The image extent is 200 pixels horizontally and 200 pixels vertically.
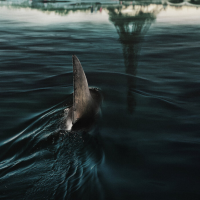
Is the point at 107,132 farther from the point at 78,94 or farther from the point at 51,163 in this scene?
the point at 51,163

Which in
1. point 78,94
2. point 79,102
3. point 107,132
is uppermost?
point 78,94

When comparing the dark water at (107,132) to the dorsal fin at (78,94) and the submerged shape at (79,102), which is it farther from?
the dorsal fin at (78,94)

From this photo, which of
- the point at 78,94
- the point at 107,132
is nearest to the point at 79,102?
the point at 78,94

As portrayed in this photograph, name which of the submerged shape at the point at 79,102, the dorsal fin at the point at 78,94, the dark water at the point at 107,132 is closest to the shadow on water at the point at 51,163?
the dark water at the point at 107,132

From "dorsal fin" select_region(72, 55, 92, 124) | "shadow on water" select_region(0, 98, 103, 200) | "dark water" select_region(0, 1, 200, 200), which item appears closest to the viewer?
"shadow on water" select_region(0, 98, 103, 200)

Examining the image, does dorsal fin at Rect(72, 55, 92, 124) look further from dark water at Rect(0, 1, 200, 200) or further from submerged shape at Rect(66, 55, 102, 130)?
dark water at Rect(0, 1, 200, 200)

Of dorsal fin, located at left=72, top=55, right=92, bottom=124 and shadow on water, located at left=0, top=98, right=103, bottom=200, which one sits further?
dorsal fin, located at left=72, top=55, right=92, bottom=124

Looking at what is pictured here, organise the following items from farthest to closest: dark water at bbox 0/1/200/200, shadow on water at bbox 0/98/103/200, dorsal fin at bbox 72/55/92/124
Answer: dorsal fin at bbox 72/55/92/124, dark water at bbox 0/1/200/200, shadow on water at bbox 0/98/103/200

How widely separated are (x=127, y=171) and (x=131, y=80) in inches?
180

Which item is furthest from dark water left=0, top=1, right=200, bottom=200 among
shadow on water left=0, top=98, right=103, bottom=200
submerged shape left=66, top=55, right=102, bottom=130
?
submerged shape left=66, top=55, right=102, bottom=130

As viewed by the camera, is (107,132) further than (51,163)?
Yes

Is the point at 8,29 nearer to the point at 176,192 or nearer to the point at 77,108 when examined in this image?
the point at 77,108

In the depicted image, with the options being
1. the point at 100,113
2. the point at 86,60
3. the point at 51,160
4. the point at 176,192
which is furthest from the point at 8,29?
the point at 176,192

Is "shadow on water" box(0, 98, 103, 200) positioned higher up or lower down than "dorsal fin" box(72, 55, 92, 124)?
lower down
